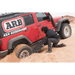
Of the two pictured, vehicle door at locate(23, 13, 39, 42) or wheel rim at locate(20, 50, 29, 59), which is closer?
wheel rim at locate(20, 50, 29, 59)

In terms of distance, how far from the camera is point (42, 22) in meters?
5.63

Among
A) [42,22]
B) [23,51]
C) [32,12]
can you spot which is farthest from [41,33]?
[23,51]

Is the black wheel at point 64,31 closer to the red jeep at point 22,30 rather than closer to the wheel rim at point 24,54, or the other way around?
the red jeep at point 22,30

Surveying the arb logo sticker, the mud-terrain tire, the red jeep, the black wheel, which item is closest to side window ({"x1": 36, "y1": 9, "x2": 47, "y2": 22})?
the red jeep

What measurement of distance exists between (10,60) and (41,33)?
82.3 inches

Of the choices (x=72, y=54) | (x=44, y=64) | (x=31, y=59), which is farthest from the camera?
(x=72, y=54)

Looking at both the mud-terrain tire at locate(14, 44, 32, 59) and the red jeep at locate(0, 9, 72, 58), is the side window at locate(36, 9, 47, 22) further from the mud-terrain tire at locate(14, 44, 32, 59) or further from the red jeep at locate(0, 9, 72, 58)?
the mud-terrain tire at locate(14, 44, 32, 59)

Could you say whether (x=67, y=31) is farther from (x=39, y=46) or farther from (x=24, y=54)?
(x=24, y=54)

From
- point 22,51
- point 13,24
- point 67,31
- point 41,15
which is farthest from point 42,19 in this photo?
point 67,31

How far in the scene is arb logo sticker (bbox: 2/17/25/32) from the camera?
4338 millimetres

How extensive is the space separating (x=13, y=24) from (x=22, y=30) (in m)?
0.47

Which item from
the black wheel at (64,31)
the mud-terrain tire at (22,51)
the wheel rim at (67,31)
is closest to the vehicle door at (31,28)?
the mud-terrain tire at (22,51)

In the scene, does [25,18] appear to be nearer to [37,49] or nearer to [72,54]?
[37,49]

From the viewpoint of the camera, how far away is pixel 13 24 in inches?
179
